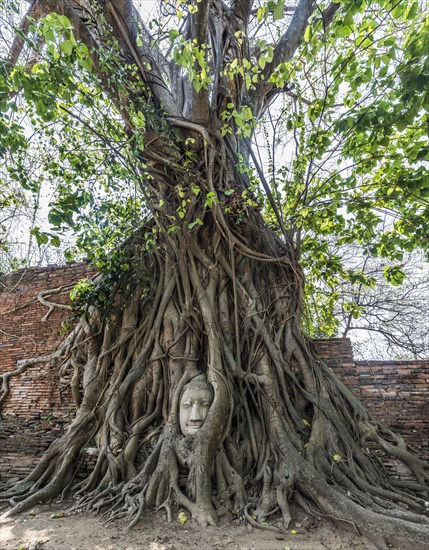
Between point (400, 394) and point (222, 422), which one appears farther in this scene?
point (400, 394)

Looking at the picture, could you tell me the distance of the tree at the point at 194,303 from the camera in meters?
2.51

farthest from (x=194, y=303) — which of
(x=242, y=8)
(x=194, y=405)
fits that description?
(x=242, y=8)

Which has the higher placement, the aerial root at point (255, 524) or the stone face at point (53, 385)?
the stone face at point (53, 385)

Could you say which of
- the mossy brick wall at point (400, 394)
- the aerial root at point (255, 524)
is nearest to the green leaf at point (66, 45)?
the aerial root at point (255, 524)

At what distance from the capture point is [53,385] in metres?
4.46

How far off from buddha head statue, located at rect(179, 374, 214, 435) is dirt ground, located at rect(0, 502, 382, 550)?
2.19 feet

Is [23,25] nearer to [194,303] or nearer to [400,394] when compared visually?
[194,303]

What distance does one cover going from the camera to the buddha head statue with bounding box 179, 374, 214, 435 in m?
2.87

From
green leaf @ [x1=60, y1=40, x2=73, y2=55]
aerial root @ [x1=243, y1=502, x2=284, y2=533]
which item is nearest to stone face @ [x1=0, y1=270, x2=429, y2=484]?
aerial root @ [x1=243, y1=502, x2=284, y2=533]

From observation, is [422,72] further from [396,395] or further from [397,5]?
[396,395]

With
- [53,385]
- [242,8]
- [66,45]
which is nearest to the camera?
[66,45]

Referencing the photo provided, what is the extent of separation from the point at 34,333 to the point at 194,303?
109 inches

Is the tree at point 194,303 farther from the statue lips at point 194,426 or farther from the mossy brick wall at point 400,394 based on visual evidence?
the mossy brick wall at point 400,394

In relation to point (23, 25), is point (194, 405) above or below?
below
